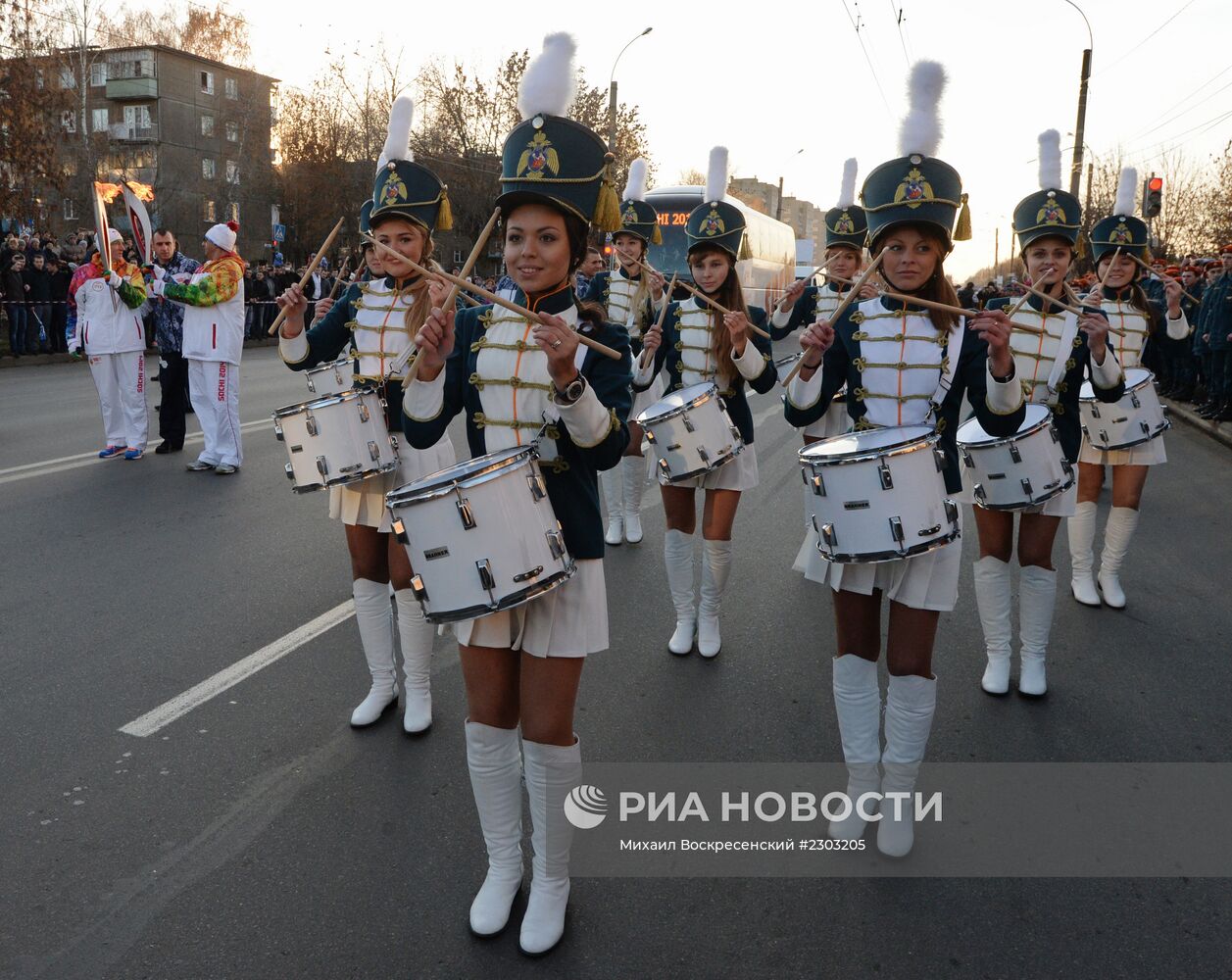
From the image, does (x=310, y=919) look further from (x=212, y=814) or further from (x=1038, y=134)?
(x=1038, y=134)

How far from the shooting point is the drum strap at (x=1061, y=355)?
4.78 m

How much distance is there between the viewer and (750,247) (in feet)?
49.2

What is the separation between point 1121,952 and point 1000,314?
190 centimetres

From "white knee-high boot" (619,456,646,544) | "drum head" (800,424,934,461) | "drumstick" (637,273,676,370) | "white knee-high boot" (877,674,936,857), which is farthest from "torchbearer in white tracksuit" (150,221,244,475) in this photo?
"white knee-high boot" (877,674,936,857)

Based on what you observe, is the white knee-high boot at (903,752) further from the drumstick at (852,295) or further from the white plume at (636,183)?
the white plume at (636,183)

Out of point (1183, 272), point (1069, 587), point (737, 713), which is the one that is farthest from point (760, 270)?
point (737, 713)

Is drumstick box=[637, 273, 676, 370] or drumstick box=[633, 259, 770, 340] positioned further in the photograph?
drumstick box=[637, 273, 676, 370]

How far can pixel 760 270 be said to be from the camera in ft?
91.0

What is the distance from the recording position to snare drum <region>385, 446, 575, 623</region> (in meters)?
2.70

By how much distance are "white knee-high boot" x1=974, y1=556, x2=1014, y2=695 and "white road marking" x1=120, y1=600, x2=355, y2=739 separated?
3.31 meters

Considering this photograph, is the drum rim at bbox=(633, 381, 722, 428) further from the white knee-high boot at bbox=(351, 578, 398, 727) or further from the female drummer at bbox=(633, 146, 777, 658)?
the white knee-high boot at bbox=(351, 578, 398, 727)

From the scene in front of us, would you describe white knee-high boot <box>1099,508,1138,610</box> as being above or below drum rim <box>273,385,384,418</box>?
below

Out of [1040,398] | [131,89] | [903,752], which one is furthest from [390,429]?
[131,89]

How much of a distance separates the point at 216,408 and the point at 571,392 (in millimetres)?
7622
